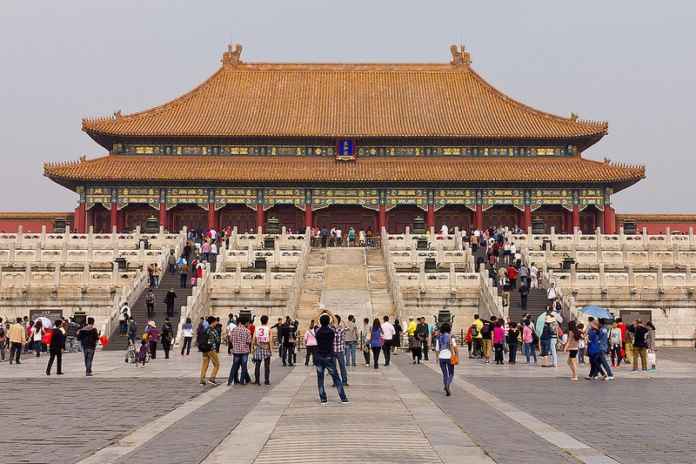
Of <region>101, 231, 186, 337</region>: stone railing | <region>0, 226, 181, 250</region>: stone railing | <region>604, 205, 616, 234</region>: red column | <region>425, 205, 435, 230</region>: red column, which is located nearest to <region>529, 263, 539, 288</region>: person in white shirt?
<region>101, 231, 186, 337</region>: stone railing

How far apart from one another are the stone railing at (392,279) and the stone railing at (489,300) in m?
3.10

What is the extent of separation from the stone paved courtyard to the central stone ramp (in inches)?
489

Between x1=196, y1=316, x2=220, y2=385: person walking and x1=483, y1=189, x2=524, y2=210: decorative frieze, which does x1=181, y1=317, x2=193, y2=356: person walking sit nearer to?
x1=196, y1=316, x2=220, y2=385: person walking

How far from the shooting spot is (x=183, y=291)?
35344 mm

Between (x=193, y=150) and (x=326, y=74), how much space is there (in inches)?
542

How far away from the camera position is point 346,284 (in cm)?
3691

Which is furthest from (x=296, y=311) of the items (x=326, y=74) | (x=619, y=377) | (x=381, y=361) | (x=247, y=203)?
(x=326, y=74)

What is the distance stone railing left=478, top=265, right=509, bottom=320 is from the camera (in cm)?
3153

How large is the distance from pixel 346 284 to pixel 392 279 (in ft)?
7.22

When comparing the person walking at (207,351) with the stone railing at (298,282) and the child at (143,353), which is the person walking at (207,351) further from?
the stone railing at (298,282)

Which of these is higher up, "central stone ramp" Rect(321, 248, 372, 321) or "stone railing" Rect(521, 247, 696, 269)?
"stone railing" Rect(521, 247, 696, 269)

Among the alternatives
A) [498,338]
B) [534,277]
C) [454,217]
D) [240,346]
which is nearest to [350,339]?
[498,338]

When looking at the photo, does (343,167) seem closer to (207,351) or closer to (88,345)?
(88,345)

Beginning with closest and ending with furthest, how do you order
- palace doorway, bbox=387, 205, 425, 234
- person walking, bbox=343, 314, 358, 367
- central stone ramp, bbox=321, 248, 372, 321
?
person walking, bbox=343, 314, 358, 367 → central stone ramp, bbox=321, 248, 372, 321 → palace doorway, bbox=387, 205, 425, 234
